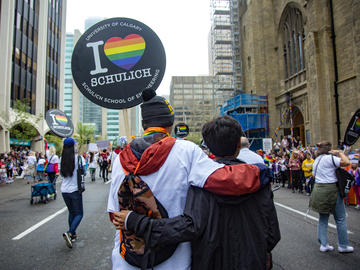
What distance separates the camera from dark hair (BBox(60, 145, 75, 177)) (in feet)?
16.0

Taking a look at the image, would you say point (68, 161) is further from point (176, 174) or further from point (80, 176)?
point (176, 174)

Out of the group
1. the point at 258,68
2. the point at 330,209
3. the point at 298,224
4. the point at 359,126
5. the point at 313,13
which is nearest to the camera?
the point at 330,209

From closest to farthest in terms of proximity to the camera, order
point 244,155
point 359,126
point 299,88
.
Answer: point 244,155
point 359,126
point 299,88

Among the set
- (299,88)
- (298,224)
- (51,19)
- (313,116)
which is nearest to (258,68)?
(299,88)

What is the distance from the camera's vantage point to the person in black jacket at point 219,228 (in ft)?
5.00

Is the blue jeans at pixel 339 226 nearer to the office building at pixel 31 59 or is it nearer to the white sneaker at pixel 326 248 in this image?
the white sneaker at pixel 326 248

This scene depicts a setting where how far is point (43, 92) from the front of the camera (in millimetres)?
34875

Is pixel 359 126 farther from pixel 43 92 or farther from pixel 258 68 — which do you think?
pixel 43 92

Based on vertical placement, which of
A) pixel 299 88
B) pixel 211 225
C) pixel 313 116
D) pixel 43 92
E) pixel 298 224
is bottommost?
pixel 298 224

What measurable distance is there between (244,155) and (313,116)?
58.9 ft

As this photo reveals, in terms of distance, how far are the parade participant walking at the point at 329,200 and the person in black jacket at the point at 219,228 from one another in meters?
3.21

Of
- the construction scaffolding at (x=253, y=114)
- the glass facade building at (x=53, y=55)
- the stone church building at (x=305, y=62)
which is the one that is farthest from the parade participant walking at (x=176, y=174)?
the glass facade building at (x=53, y=55)

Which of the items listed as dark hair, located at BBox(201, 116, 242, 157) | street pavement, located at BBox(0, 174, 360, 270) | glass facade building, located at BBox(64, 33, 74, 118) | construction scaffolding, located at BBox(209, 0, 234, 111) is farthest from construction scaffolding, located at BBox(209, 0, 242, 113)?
glass facade building, located at BBox(64, 33, 74, 118)

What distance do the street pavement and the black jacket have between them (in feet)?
8.45
